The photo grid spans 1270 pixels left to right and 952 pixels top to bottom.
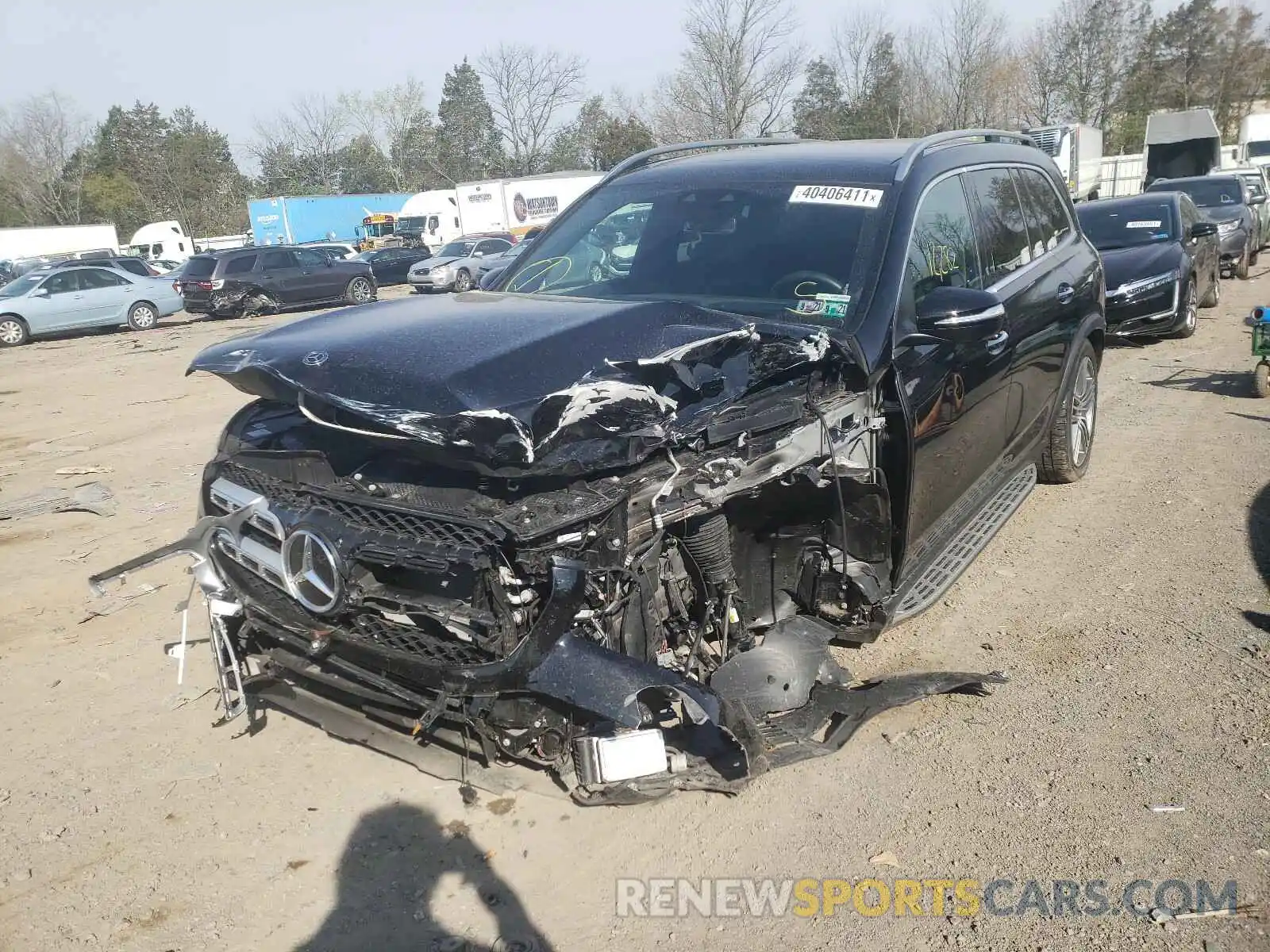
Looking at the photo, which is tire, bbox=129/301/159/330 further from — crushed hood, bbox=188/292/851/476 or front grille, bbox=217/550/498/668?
front grille, bbox=217/550/498/668

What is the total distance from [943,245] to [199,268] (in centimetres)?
2189

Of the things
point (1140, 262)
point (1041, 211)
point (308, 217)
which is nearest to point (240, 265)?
point (1140, 262)

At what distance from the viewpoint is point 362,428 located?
2.71 metres

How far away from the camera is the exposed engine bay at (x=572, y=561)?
254 cm

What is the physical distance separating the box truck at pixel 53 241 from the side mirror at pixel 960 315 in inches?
1736

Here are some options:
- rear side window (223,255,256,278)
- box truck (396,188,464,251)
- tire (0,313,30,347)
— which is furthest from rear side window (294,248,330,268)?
box truck (396,188,464,251)

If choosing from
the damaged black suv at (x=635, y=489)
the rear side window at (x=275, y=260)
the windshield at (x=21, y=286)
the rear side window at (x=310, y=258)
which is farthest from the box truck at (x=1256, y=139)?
the windshield at (x=21, y=286)

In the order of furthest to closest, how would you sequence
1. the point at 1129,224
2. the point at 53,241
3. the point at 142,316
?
the point at 53,241, the point at 142,316, the point at 1129,224

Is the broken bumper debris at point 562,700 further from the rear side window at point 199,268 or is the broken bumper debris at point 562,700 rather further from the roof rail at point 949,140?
the rear side window at point 199,268

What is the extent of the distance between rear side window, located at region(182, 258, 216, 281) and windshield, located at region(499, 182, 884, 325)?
20094mm

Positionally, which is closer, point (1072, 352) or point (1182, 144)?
point (1072, 352)

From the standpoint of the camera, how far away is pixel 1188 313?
1081cm

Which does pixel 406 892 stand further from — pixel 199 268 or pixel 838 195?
pixel 199 268

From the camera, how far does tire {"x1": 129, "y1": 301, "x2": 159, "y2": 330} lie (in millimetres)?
21562
